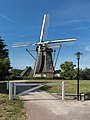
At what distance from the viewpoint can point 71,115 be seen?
31.1 feet

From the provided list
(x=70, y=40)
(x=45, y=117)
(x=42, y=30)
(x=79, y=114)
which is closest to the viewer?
(x=45, y=117)

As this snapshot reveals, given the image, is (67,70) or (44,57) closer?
(44,57)

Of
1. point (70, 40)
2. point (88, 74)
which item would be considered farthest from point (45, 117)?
point (88, 74)

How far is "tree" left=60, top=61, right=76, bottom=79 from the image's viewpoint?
6631cm

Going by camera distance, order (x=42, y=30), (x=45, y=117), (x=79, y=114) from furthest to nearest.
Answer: (x=42, y=30) → (x=79, y=114) → (x=45, y=117)

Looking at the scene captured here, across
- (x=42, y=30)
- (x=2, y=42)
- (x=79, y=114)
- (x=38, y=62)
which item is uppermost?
(x=42, y=30)

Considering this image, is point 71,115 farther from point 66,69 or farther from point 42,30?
point 66,69

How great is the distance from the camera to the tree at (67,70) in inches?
2611

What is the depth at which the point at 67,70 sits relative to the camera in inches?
2773

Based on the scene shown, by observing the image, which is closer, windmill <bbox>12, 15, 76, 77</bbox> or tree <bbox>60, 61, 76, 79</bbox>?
windmill <bbox>12, 15, 76, 77</bbox>

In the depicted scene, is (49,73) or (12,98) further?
(49,73)

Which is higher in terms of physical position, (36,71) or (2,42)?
(2,42)

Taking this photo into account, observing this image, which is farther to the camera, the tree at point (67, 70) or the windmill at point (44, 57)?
the tree at point (67, 70)

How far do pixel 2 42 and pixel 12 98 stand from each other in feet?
106
